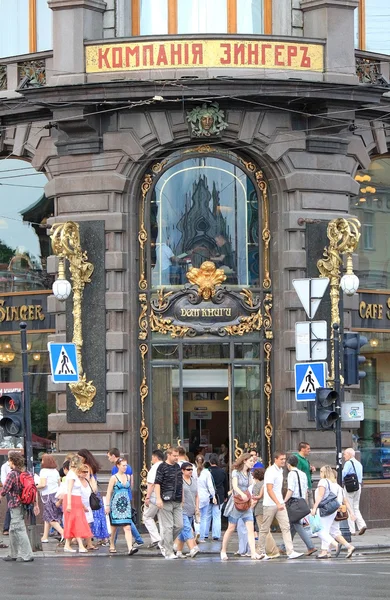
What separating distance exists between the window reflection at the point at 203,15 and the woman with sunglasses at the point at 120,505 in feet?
29.5

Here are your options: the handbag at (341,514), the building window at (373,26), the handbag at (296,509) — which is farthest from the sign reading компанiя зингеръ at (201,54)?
the handbag at (341,514)

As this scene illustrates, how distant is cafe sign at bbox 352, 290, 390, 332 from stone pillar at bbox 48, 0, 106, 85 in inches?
274

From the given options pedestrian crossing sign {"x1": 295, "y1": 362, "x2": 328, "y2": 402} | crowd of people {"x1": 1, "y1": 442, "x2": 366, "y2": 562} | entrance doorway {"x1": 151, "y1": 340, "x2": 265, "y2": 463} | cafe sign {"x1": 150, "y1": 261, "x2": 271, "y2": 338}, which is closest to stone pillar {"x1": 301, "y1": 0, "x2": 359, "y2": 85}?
cafe sign {"x1": 150, "y1": 261, "x2": 271, "y2": 338}

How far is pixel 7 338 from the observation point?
106ft

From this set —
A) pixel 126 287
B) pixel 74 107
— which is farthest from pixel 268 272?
pixel 74 107

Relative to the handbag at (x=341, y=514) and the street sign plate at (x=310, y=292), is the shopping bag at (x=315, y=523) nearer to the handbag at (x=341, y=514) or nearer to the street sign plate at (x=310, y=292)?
the handbag at (x=341, y=514)

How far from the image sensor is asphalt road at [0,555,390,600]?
18.5 metres

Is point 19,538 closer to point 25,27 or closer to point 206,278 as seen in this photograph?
point 206,278

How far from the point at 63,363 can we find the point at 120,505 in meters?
3.08

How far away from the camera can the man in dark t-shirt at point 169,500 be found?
2567 cm

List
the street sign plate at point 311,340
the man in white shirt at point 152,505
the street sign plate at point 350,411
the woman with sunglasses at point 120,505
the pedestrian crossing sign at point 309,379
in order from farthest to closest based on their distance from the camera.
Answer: the street sign plate at point 311,340 → the pedestrian crossing sign at point 309,379 → the street sign plate at point 350,411 → the man in white shirt at point 152,505 → the woman with sunglasses at point 120,505

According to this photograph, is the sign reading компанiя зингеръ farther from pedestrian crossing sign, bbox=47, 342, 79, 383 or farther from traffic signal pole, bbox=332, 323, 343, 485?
traffic signal pole, bbox=332, 323, 343, 485

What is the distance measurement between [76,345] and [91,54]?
17.7 feet

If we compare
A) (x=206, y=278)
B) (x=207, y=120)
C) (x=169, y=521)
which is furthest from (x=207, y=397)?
(x=169, y=521)
